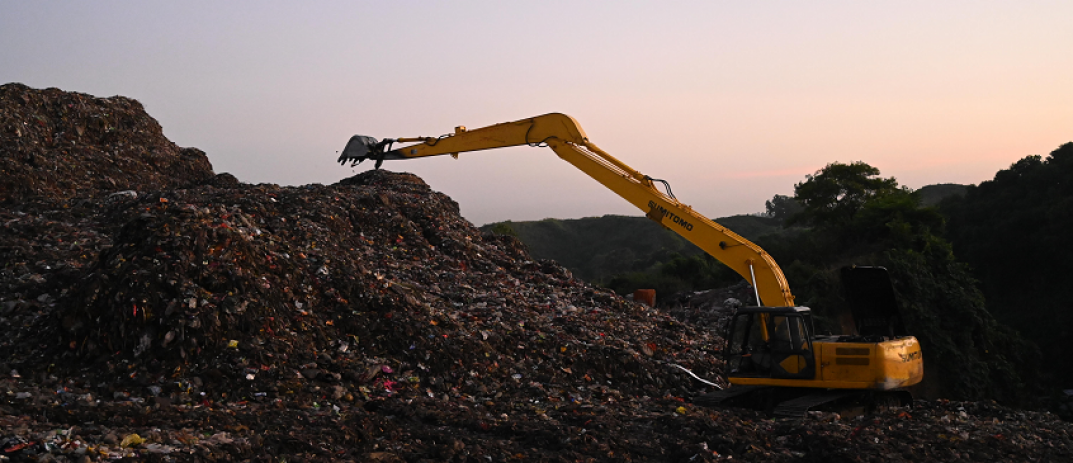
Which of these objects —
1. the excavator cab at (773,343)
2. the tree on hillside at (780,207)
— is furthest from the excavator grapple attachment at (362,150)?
the tree on hillside at (780,207)

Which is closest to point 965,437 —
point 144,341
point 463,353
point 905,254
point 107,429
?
point 463,353

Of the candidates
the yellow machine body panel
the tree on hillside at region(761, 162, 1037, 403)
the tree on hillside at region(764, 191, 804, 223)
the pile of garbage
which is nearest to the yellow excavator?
the yellow machine body panel

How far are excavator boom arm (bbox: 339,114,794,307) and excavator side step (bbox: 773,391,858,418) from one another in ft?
3.44

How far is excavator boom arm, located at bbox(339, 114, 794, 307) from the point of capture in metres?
8.54

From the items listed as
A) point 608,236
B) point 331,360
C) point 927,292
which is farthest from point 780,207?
point 331,360

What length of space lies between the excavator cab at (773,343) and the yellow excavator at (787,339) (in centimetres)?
1

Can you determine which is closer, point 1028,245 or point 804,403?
point 804,403

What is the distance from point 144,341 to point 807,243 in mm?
23432

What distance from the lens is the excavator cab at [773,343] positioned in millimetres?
7906

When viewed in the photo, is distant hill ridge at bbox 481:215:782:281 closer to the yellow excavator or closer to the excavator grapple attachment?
the excavator grapple attachment

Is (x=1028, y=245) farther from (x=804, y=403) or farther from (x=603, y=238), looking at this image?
(x=603, y=238)

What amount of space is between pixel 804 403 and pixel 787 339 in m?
0.71

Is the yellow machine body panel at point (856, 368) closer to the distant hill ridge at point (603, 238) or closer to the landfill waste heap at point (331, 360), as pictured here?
the landfill waste heap at point (331, 360)

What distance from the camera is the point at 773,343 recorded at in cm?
802
